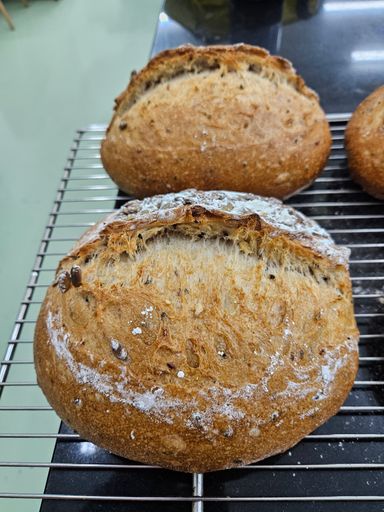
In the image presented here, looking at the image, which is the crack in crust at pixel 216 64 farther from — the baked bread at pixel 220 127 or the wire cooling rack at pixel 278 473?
the wire cooling rack at pixel 278 473

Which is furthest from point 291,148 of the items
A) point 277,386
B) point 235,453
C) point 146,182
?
point 235,453

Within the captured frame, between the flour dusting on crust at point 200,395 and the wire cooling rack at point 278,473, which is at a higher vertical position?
the flour dusting on crust at point 200,395

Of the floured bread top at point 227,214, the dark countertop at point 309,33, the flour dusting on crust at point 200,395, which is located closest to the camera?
the flour dusting on crust at point 200,395

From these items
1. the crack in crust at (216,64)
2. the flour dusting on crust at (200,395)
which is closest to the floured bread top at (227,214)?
the flour dusting on crust at (200,395)

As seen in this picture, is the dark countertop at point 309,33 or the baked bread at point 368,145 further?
the dark countertop at point 309,33

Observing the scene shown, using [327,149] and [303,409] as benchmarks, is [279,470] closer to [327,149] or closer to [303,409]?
[303,409]

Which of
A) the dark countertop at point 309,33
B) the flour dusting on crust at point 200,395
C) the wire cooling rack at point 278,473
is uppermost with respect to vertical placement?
the dark countertop at point 309,33

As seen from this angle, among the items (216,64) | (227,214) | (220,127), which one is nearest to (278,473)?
(227,214)
